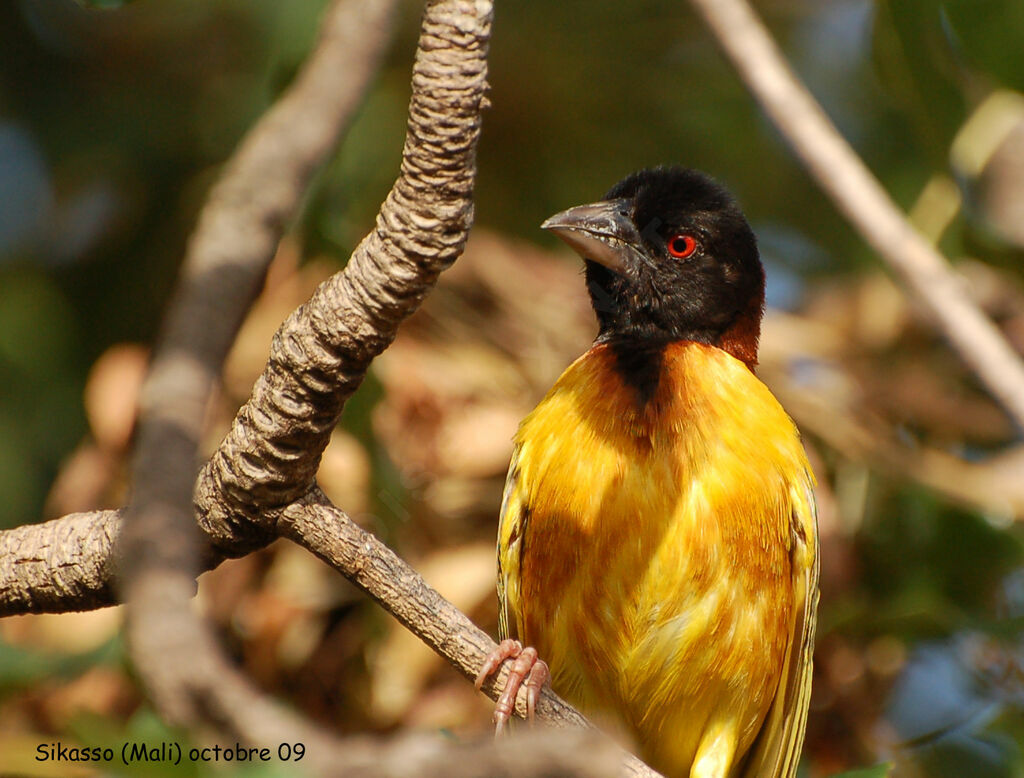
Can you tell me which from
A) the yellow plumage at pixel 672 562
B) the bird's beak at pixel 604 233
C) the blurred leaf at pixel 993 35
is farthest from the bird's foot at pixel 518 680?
the blurred leaf at pixel 993 35

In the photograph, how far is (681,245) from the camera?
133 inches

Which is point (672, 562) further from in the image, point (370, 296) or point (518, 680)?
point (370, 296)

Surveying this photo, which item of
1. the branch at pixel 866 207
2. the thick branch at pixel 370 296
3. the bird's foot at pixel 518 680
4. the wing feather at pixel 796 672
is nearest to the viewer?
the thick branch at pixel 370 296

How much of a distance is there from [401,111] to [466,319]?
827 millimetres

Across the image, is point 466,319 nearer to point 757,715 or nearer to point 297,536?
point 757,715

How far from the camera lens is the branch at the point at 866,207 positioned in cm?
189

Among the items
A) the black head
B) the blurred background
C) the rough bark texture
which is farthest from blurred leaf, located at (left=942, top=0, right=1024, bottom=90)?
the rough bark texture

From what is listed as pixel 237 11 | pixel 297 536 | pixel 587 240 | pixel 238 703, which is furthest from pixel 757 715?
pixel 237 11

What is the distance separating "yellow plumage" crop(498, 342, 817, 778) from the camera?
2.89 metres

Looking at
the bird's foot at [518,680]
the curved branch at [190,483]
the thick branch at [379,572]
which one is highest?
the curved branch at [190,483]

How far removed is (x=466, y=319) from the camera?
434cm

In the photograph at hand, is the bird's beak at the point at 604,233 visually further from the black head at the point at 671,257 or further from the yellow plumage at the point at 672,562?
the yellow plumage at the point at 672,562

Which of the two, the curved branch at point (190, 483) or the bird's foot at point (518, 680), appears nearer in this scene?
the curved branch at point (190, 483)

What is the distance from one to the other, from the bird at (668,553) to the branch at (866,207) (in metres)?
1.00
